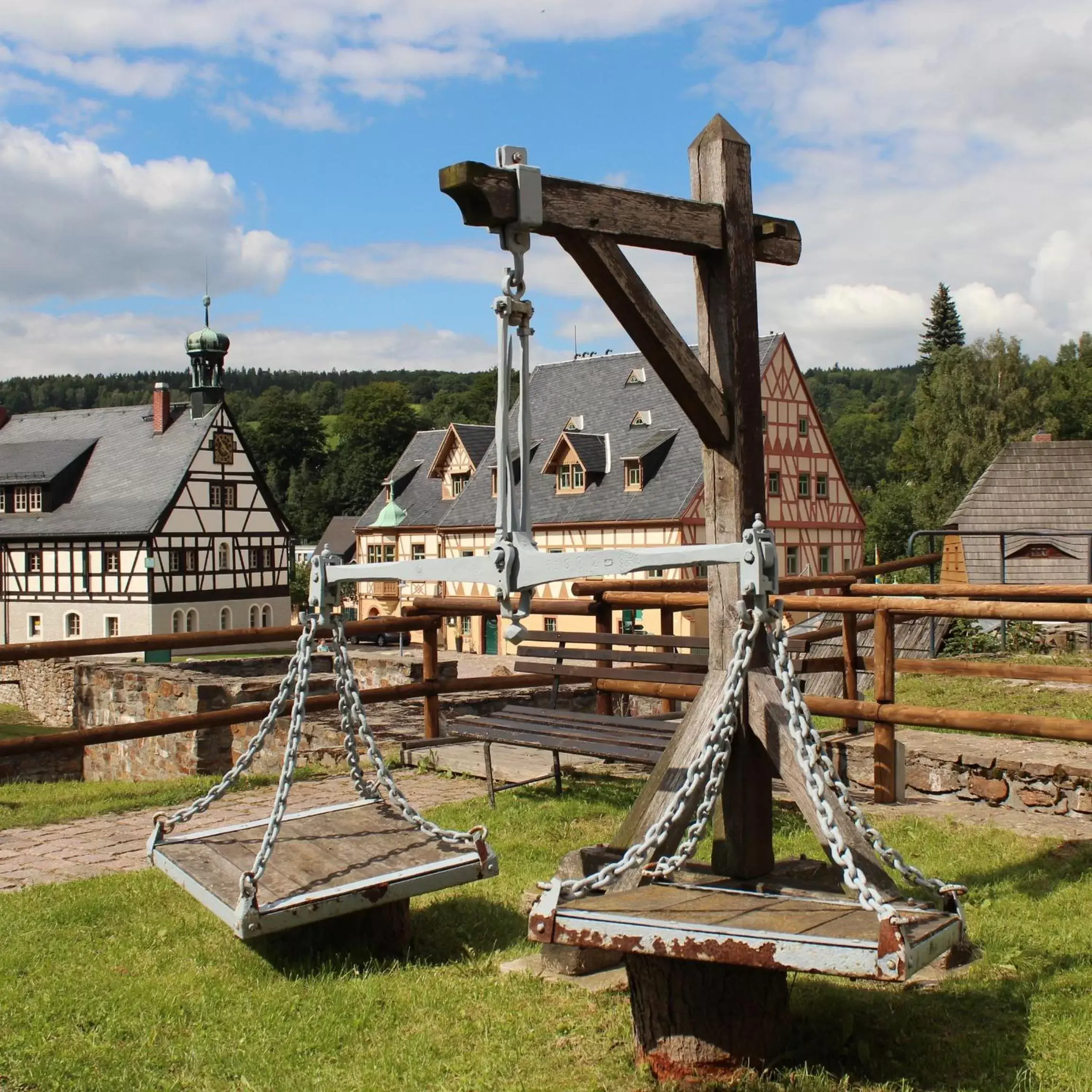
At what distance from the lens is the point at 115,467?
4047 centimetres

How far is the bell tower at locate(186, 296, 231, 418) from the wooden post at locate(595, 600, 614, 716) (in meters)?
35.7

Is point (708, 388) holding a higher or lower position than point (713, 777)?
higher

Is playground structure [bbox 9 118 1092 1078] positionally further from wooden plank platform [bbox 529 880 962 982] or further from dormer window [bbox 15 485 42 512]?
dormer window [bbox 15 485 42 512]

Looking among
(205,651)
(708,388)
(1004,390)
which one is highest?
(1004,390)

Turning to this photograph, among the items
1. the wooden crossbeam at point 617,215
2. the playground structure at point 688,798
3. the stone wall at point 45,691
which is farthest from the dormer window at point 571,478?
the wooden crossbeam at point 617,215

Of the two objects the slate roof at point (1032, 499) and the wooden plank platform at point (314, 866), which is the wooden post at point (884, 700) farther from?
the slate roof at point (1032, 499)

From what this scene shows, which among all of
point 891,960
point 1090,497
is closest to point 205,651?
point 1090,497

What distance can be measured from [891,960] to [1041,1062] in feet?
2.94

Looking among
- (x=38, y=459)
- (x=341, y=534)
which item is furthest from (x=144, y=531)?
(x=341, y=534)

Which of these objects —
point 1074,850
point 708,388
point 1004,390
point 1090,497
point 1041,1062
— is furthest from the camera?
point 1004,390

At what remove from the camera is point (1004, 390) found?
47781 mm

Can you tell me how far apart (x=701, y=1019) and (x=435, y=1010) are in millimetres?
985

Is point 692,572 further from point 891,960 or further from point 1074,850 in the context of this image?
point 891,960

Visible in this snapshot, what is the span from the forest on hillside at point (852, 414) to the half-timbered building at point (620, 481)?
6721mm
